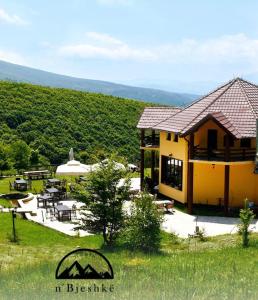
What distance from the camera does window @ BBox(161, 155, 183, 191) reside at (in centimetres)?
2945

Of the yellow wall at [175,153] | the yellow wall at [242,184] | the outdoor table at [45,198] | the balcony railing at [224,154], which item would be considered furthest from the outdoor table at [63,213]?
the yellow wall at [242,184]

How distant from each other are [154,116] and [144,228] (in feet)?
56.5

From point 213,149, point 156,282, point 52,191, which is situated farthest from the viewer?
point 52,191

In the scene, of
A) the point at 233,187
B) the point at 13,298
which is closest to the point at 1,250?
the point at 13,298

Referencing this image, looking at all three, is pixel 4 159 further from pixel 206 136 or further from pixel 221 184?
pixel 221 184

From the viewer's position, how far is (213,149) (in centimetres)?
2703

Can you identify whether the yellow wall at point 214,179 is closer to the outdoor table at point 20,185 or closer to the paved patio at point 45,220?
the paved patio at point 45,220

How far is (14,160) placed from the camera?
42.7 meters

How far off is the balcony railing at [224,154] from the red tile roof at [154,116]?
241 inches

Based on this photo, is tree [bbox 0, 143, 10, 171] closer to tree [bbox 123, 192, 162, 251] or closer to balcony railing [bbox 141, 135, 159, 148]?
balcony railing [bbox 141, 135, 159, 148]

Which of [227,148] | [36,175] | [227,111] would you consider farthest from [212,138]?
[36,175]

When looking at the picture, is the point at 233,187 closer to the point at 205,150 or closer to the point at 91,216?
the point at 205,150

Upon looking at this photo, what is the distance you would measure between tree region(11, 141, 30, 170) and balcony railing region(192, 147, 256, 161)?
20.4 metres

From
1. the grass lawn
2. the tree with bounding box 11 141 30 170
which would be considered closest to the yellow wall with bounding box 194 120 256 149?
the grass lawn
